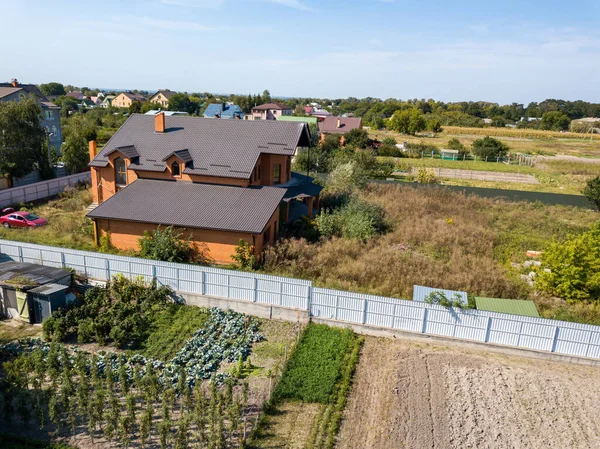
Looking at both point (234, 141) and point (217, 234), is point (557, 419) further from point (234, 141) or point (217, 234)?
point (234, 141)

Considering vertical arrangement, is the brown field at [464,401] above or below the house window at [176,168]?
below

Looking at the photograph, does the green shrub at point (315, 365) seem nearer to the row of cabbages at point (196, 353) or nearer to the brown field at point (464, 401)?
the brown field at point (464, 401)

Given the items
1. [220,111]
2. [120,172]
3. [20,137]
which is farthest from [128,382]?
[220,111]

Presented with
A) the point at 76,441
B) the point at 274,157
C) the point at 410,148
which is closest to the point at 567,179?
the point at 410,148

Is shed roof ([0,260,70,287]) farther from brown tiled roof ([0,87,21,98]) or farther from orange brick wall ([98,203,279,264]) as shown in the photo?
brown tiled roof ([0,87,21,98])

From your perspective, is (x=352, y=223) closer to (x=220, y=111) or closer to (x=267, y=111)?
(x=220, y=111)

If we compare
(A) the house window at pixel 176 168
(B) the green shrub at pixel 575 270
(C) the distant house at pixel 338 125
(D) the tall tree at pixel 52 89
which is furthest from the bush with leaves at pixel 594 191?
(D) the tall tree at pixel 52 89
